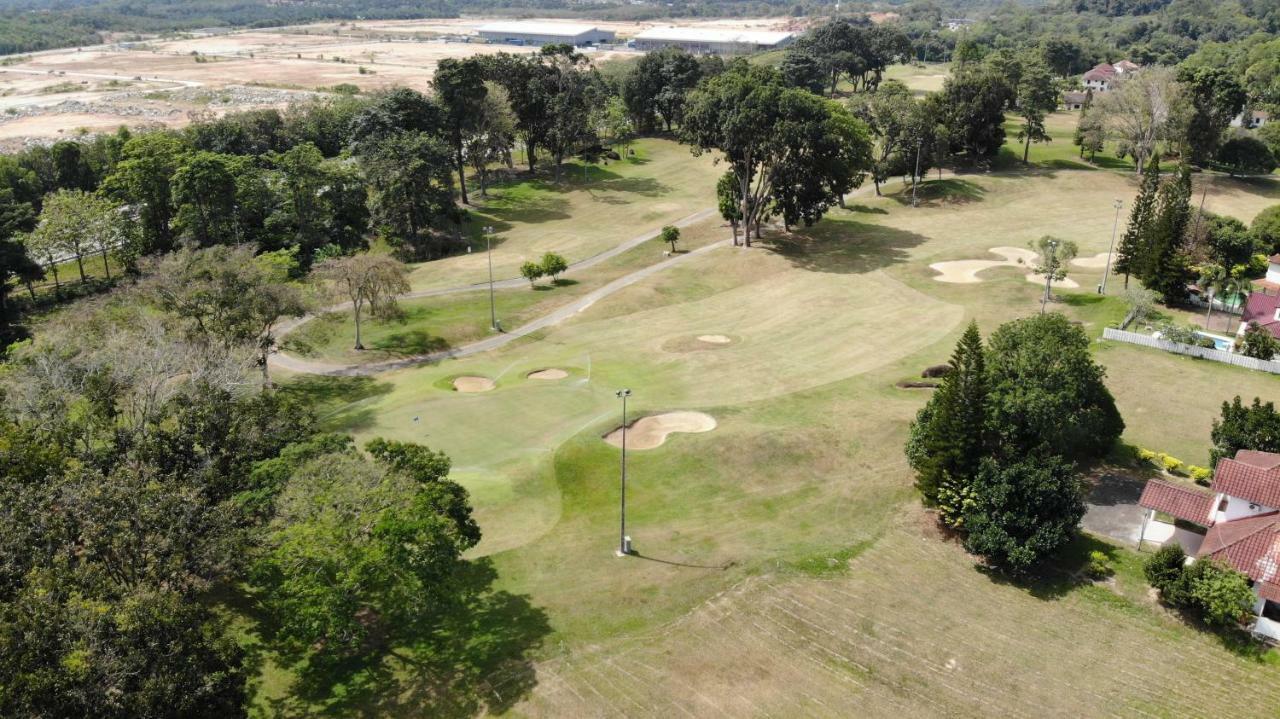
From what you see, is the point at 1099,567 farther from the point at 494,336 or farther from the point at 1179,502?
the point at 494,336

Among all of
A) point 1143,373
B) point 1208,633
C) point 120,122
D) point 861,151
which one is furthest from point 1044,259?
point 120,122

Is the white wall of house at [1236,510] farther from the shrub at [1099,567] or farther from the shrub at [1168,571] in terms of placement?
the shrub at [1099,567]

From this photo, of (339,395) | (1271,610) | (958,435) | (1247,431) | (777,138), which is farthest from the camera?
(777,138)

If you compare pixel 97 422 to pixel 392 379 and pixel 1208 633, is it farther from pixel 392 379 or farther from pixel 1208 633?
pixel 1208 633

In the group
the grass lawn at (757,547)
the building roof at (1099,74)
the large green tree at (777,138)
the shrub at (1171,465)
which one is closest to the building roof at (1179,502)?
the grass lawn at (757,547)

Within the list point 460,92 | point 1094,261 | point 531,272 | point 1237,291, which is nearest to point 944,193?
point 1094,261

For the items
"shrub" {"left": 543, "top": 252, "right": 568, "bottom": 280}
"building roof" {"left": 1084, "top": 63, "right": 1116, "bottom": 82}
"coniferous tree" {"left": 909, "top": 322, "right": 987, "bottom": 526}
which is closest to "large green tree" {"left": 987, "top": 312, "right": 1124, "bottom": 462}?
"coniferous tree" {"left": 909, "top": 322, "right": 987, "bottom": 526}
